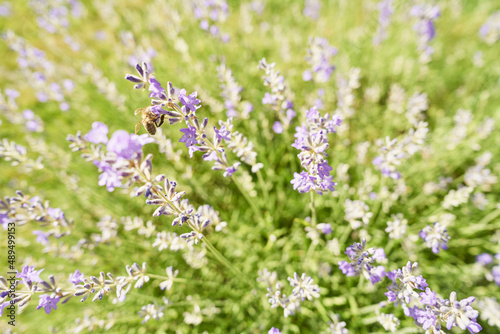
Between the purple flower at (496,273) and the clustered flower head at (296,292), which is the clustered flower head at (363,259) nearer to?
the clustered flower head at (296,292)

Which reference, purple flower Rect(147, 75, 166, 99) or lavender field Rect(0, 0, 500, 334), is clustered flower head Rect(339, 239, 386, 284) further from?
purple flower Rect(147, 75, 166, 99)

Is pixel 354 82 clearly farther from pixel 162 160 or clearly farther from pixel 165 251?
A: pixel 165 251

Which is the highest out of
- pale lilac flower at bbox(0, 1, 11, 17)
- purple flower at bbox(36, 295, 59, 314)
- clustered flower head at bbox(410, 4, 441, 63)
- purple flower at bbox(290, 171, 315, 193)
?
pale lilac flower at bbox(0, 1, 11, 17)

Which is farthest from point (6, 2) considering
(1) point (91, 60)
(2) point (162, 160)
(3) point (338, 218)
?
(3) point (338, 218)

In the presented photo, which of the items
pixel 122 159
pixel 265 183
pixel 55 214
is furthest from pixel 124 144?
pixel 265 183

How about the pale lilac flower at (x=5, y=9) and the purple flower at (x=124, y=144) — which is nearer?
the purple flower at (x=124, y=144)

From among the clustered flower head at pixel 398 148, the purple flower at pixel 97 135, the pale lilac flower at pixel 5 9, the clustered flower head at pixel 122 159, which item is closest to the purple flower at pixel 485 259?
the clustered flower head at pixel 398 148

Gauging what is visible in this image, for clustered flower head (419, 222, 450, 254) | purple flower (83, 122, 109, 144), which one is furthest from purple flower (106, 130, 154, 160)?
clustered flower head (419, 222, 450, 254)
